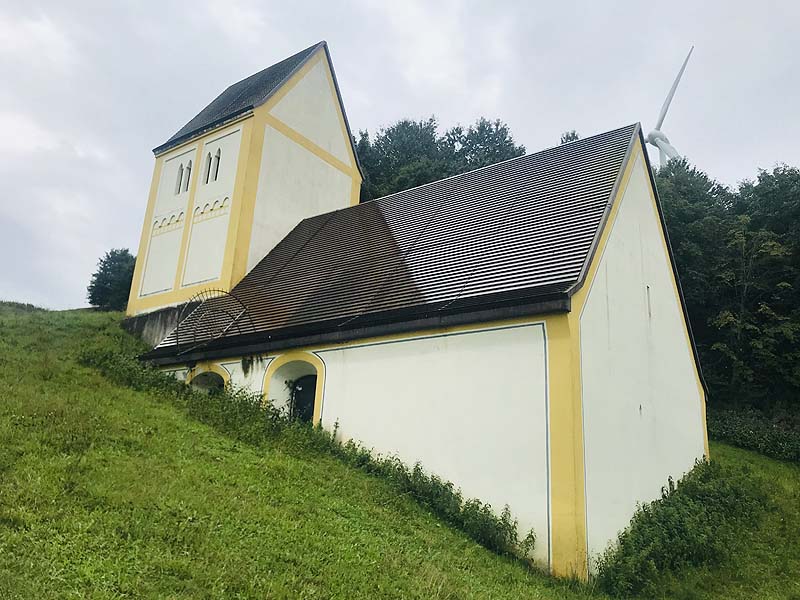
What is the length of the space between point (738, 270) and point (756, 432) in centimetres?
880

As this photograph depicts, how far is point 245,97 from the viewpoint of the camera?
19703 millimetres

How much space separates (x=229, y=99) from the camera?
21.1 meters

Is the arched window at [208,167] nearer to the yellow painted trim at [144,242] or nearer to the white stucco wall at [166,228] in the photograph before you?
the white stucco wall at [166,228]

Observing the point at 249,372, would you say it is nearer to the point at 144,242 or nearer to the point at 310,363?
the point at 310,363

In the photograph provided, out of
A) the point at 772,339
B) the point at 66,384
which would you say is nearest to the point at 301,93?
the point at 66,384

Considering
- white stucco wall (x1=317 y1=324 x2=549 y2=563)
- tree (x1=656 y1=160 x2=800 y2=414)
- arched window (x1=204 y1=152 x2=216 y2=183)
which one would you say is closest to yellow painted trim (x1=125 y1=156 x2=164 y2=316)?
arched window (x1=204 y1=152 x2=216 y2=183)

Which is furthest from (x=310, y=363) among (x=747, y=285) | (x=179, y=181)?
(x=747, y=285)

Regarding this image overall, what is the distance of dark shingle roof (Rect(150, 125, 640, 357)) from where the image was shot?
1019 centimetres

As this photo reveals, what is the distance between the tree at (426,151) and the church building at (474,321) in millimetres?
13590

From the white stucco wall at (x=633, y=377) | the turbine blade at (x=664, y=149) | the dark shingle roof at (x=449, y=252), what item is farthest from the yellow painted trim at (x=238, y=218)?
the turbine blade at (x=664, y=149)

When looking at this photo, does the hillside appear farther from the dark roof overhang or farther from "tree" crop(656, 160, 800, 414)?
"tree" crop(656, 160, 800, 414)

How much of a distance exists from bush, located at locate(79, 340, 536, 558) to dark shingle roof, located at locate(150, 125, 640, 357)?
1.46m

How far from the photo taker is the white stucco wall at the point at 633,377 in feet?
29.7

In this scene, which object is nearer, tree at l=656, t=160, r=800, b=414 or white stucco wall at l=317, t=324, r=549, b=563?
white stucco wall at l=317, t=324, r=549, b=563
